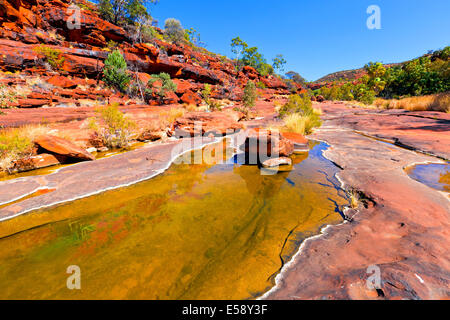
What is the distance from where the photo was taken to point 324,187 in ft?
12.2

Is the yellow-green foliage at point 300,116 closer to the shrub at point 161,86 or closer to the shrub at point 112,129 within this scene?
the shrub at point 112,129

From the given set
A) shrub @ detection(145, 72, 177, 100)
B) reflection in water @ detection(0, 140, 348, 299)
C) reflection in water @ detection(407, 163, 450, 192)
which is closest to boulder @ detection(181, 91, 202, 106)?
shrub @ detection(145, 72, 177, 100)

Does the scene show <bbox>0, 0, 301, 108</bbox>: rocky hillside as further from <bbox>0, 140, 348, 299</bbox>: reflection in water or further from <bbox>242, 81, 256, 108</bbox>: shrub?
<bbox>0, 140, 348, 299</bbox>: reflection in water

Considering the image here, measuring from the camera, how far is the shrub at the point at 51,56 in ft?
52.1

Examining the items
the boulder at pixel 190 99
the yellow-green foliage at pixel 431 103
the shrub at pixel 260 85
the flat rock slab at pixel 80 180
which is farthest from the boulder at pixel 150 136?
the shrub at pixel 260 85

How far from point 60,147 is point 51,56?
18442 mm

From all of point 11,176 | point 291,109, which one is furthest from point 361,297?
point 291,109

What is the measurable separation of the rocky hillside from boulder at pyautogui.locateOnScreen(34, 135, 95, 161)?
8.39 metres

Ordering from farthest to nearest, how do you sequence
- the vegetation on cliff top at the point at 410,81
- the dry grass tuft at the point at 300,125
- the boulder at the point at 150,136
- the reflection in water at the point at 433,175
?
the vegetation on cliff top at the point at 410,81
the dry grass tuft at the point at 300,125
the boulder at the point at 150,136
the reflection in water at the point at 433,175

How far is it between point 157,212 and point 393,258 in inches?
123

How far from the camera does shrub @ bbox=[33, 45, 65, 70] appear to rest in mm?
15891

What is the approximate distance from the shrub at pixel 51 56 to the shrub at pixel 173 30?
3208 cm

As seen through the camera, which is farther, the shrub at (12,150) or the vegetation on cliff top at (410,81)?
the vegetation on cliff top at (410,81)
